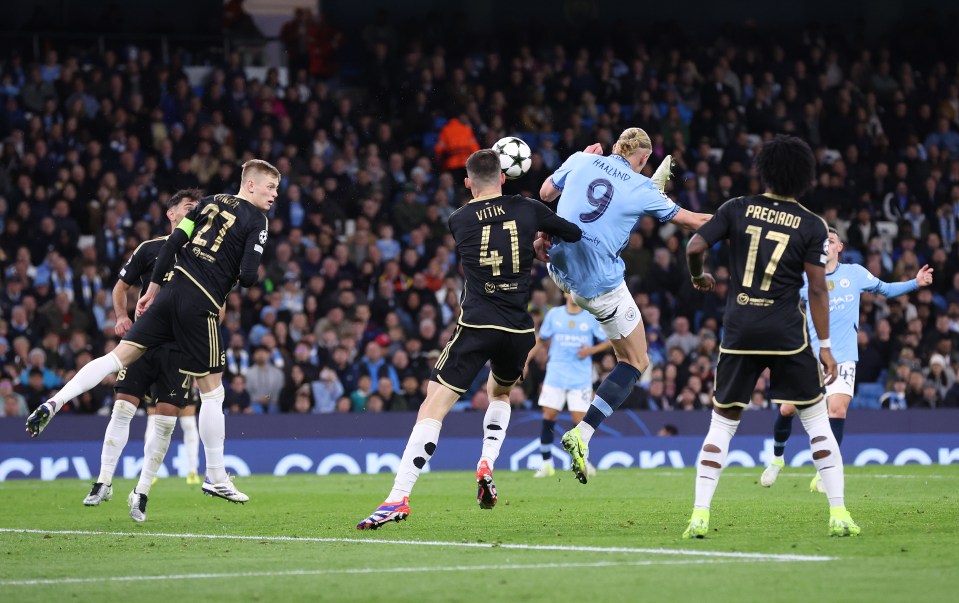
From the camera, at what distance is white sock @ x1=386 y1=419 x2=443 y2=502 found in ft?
32.1

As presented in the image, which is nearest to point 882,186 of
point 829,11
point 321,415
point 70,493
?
point 829,11

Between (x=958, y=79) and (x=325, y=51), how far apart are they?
12.5 meters

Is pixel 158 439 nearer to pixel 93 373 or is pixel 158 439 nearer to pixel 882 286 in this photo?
pixel 93 373

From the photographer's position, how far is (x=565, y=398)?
1933cm

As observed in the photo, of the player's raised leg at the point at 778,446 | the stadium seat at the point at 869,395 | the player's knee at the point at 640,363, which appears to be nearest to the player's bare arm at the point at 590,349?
the player's raised leg at the point at 778,446

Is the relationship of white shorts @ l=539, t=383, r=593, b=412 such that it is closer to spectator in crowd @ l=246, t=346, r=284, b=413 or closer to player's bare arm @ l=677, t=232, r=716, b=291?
spectator in crowd @ l=246, t=346, r=284, b=413

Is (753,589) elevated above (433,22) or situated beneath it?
situated beneath

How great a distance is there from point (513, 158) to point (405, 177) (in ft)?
45.3

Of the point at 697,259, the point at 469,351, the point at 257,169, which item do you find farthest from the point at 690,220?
the point at 257,169

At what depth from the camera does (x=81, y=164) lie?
23391 millimetres

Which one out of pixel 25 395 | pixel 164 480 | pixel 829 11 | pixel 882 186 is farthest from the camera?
pixel 829 11

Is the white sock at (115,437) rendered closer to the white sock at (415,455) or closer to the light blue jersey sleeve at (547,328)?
the white sock at (415,455)

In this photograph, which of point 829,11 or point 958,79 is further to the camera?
point 829,11

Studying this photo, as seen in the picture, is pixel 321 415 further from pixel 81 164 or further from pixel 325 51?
pixel 325 51
